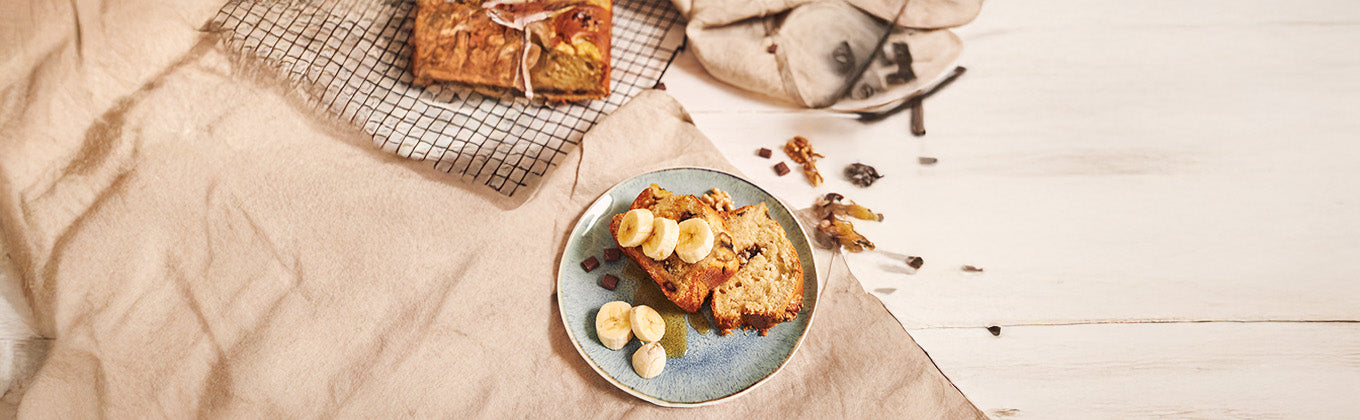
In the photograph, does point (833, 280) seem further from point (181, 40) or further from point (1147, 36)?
point (181, 40)

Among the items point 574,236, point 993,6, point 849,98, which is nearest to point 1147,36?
point 993,6

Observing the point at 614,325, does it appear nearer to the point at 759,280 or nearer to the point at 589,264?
the point at 589,264

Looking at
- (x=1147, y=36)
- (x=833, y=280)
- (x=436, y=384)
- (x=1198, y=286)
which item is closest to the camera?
(x=436, y=384)

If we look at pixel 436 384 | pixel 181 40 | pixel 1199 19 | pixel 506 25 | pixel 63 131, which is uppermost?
pixel 1199 19

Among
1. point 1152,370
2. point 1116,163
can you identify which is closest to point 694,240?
point 1152,370

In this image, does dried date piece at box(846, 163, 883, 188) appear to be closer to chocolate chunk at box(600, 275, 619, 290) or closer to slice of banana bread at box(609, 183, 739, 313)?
slice of banana bread at box(609, 183, 739, 313)
